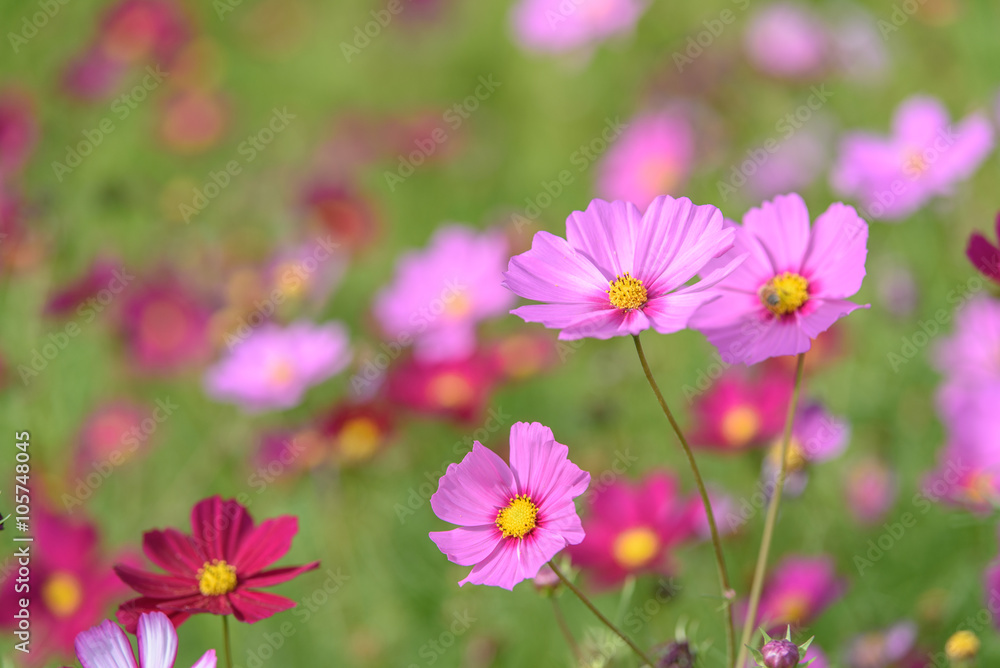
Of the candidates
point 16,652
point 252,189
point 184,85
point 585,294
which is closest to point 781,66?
point 252,189

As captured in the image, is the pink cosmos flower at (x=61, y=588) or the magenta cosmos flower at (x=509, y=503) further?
the pink cosmos flower at (x=61, y=588)

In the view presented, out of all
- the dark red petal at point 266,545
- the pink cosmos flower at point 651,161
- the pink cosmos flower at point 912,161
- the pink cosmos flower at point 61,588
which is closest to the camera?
the dark red petal at point 266,545

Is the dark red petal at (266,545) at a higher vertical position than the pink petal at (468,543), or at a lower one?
higher

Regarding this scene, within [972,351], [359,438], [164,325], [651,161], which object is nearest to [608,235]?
[359,438]

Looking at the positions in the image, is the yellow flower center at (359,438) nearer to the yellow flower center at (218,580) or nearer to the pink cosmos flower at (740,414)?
the pink cosmos flower at (740,414)

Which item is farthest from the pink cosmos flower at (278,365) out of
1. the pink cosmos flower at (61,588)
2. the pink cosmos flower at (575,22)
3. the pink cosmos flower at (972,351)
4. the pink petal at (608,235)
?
the pink cosmos flower at (575,22)

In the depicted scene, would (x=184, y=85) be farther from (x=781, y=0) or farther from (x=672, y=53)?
(x=781, y=0)
